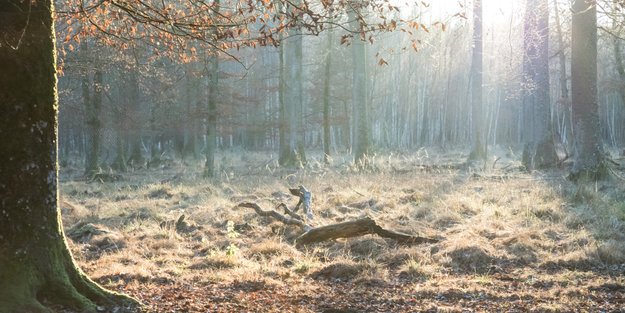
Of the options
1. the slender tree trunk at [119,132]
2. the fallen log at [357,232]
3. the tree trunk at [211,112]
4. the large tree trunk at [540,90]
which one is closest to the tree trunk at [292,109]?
the tree trunk at [211,112]

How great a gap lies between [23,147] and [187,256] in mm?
3587

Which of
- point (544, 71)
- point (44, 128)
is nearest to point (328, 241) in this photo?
point (44, 128)

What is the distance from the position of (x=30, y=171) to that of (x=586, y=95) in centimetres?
1160

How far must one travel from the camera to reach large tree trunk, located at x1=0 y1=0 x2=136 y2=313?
343 cm

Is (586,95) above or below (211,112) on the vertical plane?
below

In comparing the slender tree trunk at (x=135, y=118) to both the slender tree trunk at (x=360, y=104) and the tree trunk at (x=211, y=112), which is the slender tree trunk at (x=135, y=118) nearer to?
the tree trunk at (x=211, y=112)

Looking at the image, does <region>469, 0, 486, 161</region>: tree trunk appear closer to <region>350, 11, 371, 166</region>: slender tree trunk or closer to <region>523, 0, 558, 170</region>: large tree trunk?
<region>523, 0, 558, 170</region>: large tree trunk

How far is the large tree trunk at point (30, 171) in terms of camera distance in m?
3.43

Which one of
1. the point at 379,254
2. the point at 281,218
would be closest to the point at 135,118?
the point at 281,218

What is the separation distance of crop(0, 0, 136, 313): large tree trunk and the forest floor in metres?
0.90

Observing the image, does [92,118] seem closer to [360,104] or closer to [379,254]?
[360,104]

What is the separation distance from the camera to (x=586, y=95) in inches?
455

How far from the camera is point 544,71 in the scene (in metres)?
16.3

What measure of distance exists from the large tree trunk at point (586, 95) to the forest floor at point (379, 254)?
0.76 meters
